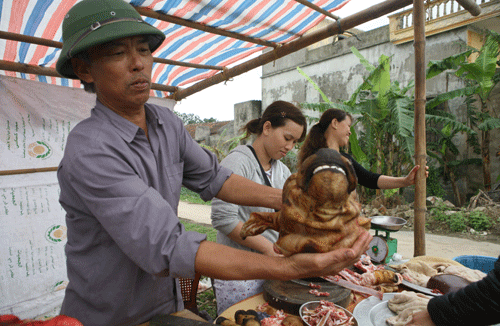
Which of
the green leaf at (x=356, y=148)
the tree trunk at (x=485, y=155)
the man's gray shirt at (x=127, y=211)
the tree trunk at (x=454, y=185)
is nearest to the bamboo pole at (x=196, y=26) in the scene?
the man's gray shirt at (x=127, y=211)

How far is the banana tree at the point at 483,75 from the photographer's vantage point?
7156 mm

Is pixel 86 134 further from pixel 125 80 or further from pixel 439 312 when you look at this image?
pixel 439 312

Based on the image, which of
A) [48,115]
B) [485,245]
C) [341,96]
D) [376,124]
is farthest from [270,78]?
[48,115]

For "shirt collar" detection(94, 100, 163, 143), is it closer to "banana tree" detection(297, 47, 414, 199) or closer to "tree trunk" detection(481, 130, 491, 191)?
"banana tree" detection(297, 47, 414, 199)

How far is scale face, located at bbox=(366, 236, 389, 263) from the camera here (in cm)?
267

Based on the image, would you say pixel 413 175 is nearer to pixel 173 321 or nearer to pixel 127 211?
pixel 173 321

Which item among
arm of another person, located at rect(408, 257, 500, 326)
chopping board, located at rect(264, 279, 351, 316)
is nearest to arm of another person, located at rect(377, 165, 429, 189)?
chopping board, located at rect(264, 279, 351, 316)

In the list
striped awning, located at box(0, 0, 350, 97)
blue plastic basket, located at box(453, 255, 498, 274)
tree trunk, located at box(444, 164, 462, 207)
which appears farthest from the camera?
tree trunk, located at box(444, 164, 462, 207)

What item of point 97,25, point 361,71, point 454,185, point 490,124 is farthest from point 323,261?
point 361,71

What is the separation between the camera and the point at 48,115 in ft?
11.2

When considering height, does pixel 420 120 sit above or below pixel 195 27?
below

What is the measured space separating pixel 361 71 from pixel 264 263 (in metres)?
11.4

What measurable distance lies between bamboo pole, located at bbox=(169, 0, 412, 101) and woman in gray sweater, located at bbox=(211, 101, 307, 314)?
1.00 meters

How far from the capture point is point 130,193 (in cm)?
112
